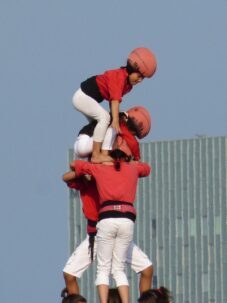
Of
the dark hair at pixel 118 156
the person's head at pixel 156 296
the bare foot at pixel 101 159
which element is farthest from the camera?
the bare foot at pixel 101 159

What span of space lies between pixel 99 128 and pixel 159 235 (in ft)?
474

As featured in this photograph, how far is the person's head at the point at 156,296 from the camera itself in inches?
954

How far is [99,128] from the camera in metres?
27.3

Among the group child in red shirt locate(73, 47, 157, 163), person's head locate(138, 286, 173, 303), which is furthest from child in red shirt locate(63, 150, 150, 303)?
person's head locate(138, 286, 173, 303)

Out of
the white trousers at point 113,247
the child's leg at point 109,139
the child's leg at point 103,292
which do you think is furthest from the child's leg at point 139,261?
the child's leg at point 109,139

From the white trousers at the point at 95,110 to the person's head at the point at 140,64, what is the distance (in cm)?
62

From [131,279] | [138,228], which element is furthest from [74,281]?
[138,228]

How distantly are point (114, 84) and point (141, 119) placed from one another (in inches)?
37.9

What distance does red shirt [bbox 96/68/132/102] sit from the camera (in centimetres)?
2666

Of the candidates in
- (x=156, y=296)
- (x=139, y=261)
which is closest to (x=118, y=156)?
(x=139, y=261)

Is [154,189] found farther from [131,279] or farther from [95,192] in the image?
[95,192]

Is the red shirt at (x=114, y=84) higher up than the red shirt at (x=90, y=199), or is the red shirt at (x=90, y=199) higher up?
the red shirt at (x=114, y=84)

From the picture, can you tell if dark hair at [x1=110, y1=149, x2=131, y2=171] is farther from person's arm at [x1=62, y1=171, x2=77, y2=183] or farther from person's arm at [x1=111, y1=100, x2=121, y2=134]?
person's arm at [x1=62, y1=171, x2=77, y2=183]

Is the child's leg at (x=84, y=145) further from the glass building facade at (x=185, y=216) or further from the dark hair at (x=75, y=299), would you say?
the glass building facade at (x=185, y=216)
